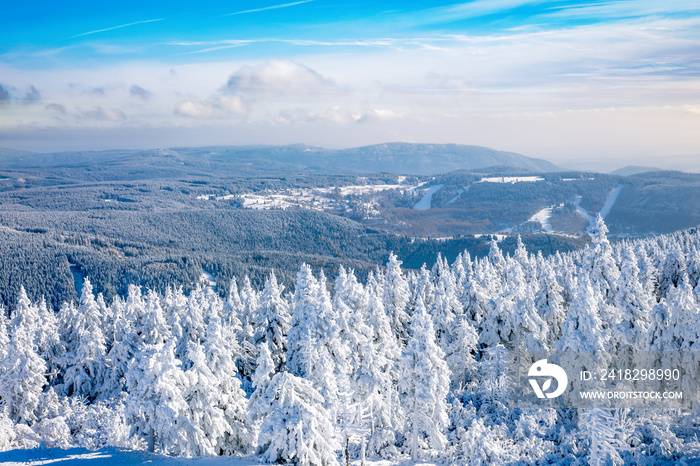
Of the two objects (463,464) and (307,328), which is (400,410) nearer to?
(463,464)

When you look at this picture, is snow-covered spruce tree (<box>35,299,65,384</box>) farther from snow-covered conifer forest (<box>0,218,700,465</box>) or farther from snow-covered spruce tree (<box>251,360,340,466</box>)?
snow-covered spruce tree (<box>251,360,340,466</box>)

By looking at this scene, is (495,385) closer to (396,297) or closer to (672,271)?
(396,297)

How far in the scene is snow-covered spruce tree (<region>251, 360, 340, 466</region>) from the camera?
74.3 feet

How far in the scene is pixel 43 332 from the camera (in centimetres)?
5209

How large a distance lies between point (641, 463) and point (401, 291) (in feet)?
83.4

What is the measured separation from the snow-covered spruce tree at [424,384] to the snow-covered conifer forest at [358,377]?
4.1 inches

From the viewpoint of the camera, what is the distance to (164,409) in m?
27.4

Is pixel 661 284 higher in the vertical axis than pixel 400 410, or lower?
higher

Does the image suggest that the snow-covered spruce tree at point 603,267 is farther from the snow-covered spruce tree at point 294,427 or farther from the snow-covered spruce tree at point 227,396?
the snow-covered spruce tree at point 227,396

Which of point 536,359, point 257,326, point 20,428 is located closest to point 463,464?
point 536,359

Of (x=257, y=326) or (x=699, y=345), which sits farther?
(x=257, y=326)

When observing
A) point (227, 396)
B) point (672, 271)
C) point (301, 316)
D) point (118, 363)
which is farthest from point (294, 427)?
point (672, 271)

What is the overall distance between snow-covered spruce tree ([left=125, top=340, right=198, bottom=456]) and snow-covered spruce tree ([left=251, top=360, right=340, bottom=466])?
22.5 ft

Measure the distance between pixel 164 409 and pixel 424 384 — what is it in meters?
16.5
